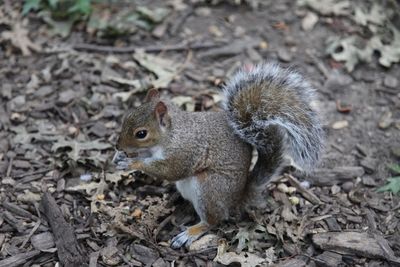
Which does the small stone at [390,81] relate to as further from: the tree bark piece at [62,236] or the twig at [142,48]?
the tree bark piece at [62,236]

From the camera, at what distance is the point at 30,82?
474 cm

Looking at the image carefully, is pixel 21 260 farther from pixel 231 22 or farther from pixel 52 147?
pixel 231 22

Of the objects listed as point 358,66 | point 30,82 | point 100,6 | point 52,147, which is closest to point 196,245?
point 52,147

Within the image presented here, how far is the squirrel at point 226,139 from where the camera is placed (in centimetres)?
340

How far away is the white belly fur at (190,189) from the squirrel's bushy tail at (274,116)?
1.40 feet

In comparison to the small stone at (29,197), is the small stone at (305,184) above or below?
above

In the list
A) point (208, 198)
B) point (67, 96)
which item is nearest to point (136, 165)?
point (208, 198)

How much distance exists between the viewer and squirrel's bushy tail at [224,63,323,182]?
11.2 ft

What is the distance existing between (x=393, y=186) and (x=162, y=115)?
172 centimetres

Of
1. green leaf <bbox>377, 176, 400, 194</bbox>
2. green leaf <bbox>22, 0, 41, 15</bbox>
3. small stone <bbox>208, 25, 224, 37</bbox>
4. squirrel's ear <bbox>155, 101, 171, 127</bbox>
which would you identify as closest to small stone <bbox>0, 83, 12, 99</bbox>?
green leaf <bbox>22, 0, 41, 15</bbox>

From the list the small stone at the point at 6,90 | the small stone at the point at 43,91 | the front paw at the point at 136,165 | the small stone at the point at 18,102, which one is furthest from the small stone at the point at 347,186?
the small stone at the point at 6,90

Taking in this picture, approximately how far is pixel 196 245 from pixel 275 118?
961 mm

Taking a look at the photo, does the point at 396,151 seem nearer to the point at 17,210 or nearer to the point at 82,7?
the point at 17,210

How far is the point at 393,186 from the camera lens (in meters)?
3.87
